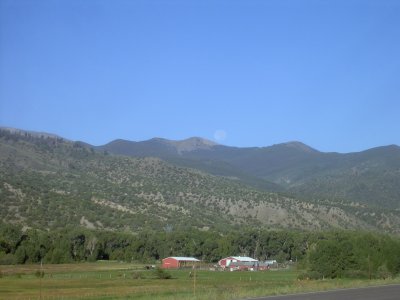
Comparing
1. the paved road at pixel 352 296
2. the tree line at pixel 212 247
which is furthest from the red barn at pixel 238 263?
the paved road at pixel 352 296

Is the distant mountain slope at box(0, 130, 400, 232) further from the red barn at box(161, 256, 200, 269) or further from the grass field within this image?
the grass field

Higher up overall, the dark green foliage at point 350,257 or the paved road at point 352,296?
the dark green foliage at point 350,257

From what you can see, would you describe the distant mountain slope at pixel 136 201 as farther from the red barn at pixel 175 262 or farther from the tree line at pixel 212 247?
the red barn at pixel 175 262

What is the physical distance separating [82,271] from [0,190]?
1516 inches

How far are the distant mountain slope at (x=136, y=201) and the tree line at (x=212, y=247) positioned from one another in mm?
11122

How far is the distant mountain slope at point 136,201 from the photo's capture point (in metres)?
121

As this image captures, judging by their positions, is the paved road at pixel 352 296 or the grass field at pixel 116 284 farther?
the grass field at pixel 116 284

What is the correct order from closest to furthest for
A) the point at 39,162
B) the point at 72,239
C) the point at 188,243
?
1. the point at 72,239
2. the point at 188,243
3. the point at 39,162

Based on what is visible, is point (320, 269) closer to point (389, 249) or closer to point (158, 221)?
point (389, 249)

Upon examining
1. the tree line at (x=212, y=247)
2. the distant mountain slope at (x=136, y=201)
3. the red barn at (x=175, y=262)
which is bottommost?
the red barn at (x=175, y=262)

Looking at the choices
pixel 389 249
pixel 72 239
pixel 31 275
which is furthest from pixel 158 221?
pixel 389 249

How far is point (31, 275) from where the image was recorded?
7881 centimetres

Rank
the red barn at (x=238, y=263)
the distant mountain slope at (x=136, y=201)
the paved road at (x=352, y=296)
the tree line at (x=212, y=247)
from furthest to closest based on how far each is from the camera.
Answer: the distant mountain slope at (x=136, y=201), the red barn at (x=238, y=263), the tree line at (x=212, y=247), the paved road at (x=352, y=296)

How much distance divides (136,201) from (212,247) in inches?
1309
